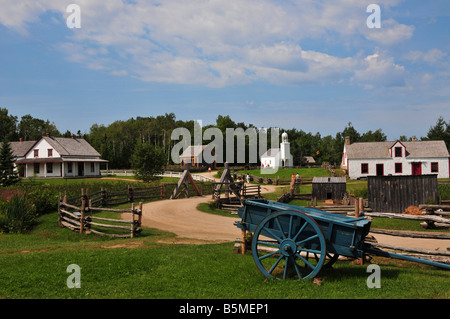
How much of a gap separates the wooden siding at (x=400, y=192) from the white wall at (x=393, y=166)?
87.8 feet

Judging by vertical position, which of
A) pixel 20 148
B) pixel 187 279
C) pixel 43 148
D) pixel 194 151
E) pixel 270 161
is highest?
pixel 20 148

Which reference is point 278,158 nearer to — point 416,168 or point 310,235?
point 416,168

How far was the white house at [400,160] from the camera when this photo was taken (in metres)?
49.2

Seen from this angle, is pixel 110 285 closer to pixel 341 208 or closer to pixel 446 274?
pixel 446 274

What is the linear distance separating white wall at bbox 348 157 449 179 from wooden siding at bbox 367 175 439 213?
26.8 meters

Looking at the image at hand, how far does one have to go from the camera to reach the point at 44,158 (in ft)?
180

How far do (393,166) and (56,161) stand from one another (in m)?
48.3

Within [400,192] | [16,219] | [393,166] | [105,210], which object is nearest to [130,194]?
[16,219]

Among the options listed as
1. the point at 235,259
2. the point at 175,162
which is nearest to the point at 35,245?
the point at 235,259

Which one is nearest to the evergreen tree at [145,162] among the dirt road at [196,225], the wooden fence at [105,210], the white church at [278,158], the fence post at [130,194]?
the wooden fence at [105,210]

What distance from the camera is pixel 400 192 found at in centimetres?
2423

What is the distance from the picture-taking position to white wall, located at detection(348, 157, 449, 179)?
160 ft

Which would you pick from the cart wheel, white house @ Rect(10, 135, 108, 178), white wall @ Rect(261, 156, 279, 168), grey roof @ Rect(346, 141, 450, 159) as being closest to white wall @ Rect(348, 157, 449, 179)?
grey roof @ Rect(346, 141, 450, 159)

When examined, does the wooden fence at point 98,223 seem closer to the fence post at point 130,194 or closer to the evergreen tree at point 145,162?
the fence post at point 130,194
